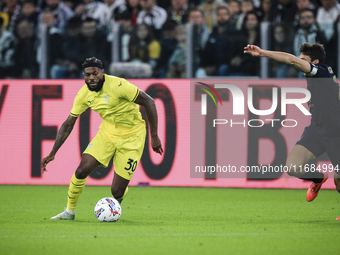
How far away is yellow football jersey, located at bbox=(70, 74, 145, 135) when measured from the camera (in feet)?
22.7

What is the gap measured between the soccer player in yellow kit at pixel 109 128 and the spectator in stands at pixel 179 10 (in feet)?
19.0

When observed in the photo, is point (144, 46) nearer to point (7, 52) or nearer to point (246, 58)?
point (246, 58)

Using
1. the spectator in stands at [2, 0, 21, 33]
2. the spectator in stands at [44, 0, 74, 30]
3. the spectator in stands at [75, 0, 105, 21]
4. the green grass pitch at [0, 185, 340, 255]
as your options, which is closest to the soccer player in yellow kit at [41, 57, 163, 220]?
the green grass pitch at [0, 185, 340, 255]

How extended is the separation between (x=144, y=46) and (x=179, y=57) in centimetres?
76

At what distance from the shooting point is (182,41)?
11.2 metres

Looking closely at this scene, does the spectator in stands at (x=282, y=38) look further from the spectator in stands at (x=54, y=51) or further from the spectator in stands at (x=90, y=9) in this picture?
the spectator in stands at (x=90, y=9)

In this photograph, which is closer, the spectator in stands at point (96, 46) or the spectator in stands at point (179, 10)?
the spectator in stands at point (96, 46)

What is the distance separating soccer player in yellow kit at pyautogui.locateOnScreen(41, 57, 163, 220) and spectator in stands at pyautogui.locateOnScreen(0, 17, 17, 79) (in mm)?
5367

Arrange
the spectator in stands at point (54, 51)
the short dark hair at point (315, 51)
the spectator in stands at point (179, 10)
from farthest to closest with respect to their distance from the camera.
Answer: the spectator in stands at point (179, 10) → the spectator in stands at point (54, 51) → the short dark hair at point (315, 51)

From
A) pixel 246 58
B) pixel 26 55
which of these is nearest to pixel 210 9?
pixel 246 58

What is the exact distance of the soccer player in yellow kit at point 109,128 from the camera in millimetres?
6812

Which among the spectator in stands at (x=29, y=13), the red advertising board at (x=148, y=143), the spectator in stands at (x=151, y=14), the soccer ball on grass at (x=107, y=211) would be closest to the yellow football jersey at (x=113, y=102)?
the soccer ball on grass at (x=107, y=211)

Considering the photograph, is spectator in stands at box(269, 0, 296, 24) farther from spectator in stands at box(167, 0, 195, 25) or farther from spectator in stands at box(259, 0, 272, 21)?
spectator in stands at box(167, 0, 195, 25)

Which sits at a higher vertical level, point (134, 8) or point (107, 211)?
point (134, 8)
